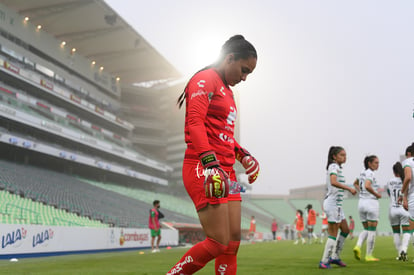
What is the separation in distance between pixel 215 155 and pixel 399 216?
738 cm

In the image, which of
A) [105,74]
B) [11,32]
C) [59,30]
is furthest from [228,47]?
[105,74]

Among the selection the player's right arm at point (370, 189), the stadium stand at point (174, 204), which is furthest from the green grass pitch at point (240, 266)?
the stadium stand at point (174, 204)

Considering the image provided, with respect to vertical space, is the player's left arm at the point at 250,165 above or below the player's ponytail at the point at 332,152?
below

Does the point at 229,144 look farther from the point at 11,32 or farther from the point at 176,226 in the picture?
the point at 11,32

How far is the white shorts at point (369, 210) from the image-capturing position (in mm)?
9227

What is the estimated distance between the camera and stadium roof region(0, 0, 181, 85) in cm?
3594

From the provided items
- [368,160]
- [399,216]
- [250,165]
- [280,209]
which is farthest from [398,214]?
[280,209]

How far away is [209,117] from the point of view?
3.56 m

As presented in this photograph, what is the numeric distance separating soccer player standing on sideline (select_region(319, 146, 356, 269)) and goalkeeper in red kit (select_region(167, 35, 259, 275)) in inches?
182

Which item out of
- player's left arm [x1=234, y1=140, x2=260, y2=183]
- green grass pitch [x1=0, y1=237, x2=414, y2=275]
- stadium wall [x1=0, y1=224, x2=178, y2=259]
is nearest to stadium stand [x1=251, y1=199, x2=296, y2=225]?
stadium wall [x1=0, y1=224, x2=178, y2=259]

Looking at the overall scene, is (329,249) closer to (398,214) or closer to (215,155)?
(398,214)

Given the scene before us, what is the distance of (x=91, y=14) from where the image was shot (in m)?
37.3

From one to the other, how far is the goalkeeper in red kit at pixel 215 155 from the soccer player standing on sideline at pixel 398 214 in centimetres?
652

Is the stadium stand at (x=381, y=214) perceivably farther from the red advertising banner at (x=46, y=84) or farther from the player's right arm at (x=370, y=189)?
the player's right arm at (x=370, y=189)
